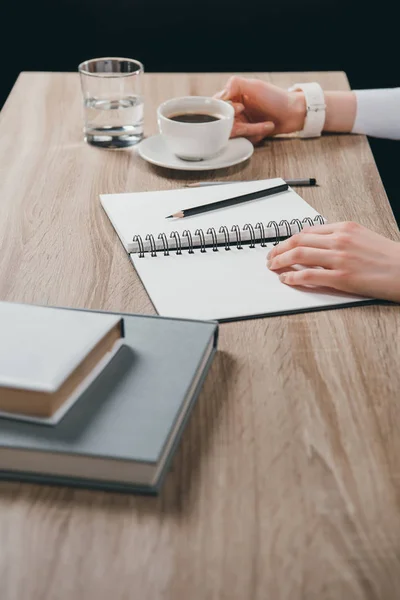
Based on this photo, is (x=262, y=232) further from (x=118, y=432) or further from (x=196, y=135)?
(x=118, y=432)

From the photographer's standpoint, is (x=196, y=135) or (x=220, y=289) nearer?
(x=220, y=289)

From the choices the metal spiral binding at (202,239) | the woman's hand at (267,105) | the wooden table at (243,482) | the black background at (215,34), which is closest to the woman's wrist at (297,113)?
the woman's hand at (267,105)

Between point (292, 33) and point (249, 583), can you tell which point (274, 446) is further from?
point (292, 33)

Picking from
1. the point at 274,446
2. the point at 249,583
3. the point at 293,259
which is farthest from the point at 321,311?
the point at 249,583

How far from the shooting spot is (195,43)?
246 cm

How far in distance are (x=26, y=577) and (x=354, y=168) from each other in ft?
3.12

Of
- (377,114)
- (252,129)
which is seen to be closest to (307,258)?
(252,129)

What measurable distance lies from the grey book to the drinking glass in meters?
0.71

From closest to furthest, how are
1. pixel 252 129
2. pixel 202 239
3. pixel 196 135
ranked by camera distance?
pixel 202 239
pixel 196 135
pixel 252 129

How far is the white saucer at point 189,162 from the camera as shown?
1.29 m

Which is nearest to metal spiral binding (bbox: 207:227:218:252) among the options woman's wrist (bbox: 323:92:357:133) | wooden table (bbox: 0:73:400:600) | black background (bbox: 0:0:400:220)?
wooden table (bbox: 0:73:400:600)

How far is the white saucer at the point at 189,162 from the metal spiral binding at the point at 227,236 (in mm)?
236

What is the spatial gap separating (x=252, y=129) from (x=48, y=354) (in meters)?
0.83

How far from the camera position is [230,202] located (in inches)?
45.9
